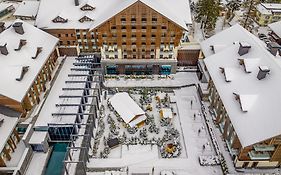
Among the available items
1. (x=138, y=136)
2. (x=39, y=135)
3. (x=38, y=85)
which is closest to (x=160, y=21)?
(x=138, y=136)

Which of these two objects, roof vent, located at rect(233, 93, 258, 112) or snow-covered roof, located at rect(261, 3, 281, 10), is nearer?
roof vent, located at rect(233, 93, 258, 112)

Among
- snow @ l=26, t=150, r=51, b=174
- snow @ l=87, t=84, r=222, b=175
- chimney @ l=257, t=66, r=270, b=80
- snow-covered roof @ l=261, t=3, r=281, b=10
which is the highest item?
A: chimney @ l=257, t=66, r=270, b=80

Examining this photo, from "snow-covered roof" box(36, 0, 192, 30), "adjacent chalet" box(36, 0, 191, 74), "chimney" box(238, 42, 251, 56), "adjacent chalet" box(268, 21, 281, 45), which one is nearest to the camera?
"chimney" box(238, 42, 251, 56)

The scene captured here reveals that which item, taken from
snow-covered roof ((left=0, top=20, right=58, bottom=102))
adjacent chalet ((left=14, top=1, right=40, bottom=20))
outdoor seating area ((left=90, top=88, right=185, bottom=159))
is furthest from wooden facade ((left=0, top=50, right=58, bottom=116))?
adjacent chalet ((left=14, top=1, right=40, bottom=20))

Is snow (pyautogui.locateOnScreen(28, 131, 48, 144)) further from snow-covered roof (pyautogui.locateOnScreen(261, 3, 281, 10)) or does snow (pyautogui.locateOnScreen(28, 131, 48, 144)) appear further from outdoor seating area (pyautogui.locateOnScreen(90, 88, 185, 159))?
snow-covered roof (pyautogui.locateOnScreen(261, 3, 281, 10))

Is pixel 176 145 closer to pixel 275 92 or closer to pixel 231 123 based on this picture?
pixel 231 123

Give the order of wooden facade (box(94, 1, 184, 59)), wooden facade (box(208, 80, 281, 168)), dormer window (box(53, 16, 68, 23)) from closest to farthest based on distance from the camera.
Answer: wooden facade (box(208, 80, 281, 168)), wooden facade (box(94, 1, 184, 59)), dormer window (box(53, 16, 68, 23))
